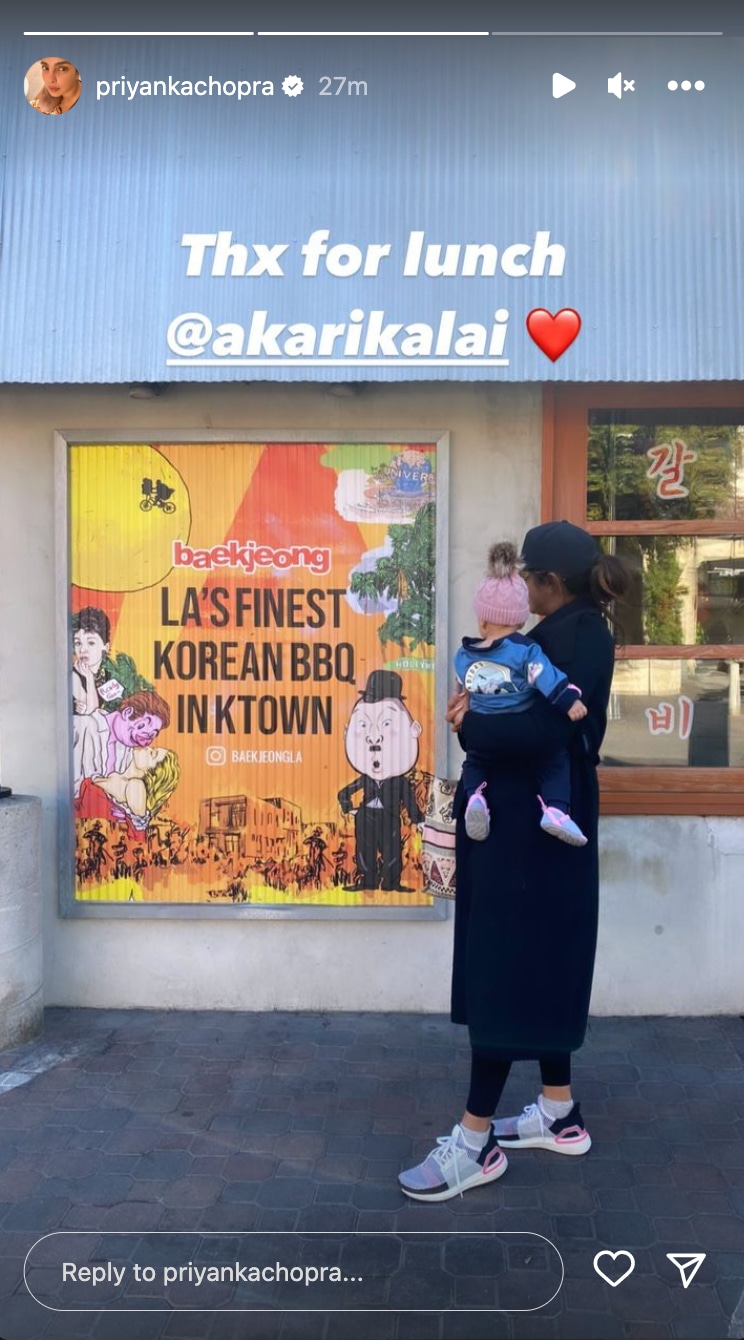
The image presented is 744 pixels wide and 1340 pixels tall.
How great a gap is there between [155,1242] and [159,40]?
14.1ft

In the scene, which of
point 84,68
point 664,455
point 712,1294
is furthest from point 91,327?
point 712,1294

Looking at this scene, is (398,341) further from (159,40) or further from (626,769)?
(626,769)

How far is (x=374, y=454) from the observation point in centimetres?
473

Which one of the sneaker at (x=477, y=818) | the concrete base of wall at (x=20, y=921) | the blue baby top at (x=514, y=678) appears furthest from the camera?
the concrete base of wall at (x=20, y=921)

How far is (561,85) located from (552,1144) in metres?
3.91

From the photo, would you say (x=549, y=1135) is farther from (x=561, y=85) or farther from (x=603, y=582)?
(x=561, y=85)

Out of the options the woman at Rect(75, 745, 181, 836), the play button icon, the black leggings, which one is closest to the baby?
the black leggings

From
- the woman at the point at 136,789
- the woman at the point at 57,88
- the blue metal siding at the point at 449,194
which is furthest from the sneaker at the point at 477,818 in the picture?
the woman at the point at 57,88

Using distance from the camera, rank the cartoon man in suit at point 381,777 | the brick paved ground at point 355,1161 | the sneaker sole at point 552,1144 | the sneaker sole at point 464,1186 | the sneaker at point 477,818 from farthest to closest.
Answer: the cartoon man in suit at point 381,777, the sneaker sole at point 552,1144, the sneaker sole at point 464,1186, the sneaker at point 477,818, the brick paved ground at point 355,1161

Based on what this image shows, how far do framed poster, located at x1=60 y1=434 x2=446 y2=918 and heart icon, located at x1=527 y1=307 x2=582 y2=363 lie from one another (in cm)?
76

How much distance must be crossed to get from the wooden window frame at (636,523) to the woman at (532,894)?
1.32 meters

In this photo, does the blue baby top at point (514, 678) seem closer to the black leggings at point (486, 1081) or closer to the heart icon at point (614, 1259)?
the black leggings at point (486, 1081)
